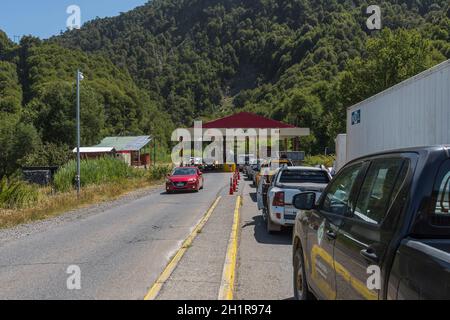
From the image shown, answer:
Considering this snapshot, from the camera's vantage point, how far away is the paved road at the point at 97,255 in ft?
23.0

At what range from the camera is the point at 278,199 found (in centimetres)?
1147

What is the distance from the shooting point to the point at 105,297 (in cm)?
654

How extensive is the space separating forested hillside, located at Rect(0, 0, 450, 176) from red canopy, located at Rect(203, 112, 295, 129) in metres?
7.70

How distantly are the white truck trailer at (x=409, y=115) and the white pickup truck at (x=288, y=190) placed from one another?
1.97 m

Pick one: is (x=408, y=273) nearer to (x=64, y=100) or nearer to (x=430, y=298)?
(x=430, y=298)

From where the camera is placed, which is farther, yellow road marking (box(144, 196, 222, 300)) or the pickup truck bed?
yellow road marking (box(144, 196, 222, 300))

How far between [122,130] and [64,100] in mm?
37382

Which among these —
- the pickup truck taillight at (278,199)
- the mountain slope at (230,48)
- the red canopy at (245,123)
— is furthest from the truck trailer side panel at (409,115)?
the mountain slope at (230,48)

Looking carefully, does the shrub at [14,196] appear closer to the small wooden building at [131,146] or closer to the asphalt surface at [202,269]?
the asphalt surface at [202,269]

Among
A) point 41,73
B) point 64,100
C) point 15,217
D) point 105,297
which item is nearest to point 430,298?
point 105,297

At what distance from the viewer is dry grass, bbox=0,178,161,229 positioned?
1620 cm

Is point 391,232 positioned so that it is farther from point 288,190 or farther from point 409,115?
point 409,115

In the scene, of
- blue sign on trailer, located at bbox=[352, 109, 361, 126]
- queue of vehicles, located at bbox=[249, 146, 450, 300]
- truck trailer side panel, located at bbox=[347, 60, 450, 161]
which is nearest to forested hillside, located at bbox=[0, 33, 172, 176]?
blue sign on trailer, located at bbox=[352, 109, 361, 126]

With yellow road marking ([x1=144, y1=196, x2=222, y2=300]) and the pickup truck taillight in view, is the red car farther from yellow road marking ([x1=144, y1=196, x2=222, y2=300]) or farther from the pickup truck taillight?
the pickup truck taillight
